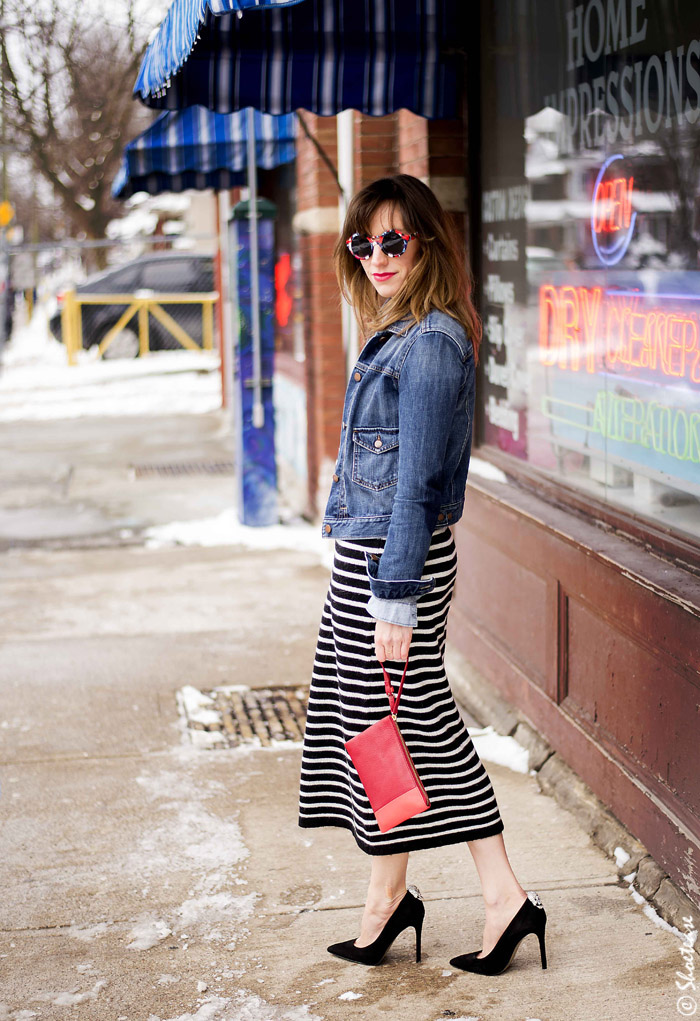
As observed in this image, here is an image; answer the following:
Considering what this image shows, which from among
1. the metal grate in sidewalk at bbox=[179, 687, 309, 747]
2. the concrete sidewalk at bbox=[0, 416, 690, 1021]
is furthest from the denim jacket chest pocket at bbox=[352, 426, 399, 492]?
the metal grate in sidewalk at bbox=[179, 687, 309, 747]

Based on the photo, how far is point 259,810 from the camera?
13.0ft

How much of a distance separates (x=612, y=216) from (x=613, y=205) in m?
0.03

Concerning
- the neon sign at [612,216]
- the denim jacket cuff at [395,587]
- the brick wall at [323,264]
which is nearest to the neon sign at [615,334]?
the neon sign at [612,216]

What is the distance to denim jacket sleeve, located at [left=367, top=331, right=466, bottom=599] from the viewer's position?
8.47 feet

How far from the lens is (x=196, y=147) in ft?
27.9

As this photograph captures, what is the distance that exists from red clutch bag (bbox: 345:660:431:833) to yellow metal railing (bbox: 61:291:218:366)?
69.8 feet

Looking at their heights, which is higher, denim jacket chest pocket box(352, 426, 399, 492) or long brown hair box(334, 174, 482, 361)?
long brown hair box(334, 174, 482, 361)

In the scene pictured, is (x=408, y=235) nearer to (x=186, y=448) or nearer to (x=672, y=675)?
(x=672, y=675)

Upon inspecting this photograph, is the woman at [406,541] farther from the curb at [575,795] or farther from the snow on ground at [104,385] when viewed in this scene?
the snow on ground at [104,385]

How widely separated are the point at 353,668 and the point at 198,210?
14934 millimetres


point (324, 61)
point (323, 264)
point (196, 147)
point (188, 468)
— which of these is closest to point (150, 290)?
point (188, 468)

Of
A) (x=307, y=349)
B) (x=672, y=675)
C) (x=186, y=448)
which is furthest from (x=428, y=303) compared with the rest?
(x=186, y=448)

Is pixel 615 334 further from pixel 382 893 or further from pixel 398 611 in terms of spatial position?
pixel 382 893

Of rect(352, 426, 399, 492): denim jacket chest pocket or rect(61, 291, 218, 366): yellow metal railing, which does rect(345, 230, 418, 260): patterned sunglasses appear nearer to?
rect(352, 426, 399, 492): denim jacket chest pocket
